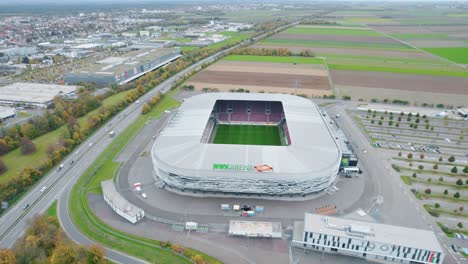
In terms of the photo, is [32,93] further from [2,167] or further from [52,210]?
[52,210]

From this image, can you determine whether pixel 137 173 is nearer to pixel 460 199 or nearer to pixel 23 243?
pixel 23 243

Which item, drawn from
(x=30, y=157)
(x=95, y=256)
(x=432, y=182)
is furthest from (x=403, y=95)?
(x=30, y=157)

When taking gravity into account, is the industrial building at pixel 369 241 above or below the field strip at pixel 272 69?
below

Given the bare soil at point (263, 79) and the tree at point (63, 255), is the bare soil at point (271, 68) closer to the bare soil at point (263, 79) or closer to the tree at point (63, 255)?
the bare soil at point (263, 79)

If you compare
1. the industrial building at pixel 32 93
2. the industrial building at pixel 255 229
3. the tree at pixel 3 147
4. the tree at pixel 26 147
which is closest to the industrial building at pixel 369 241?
the industrial building at pixel 255 229

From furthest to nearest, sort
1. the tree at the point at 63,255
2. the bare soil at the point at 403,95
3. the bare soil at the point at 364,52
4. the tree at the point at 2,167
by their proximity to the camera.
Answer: the bare soil at the point at 364,52, the bare soil at the point at 403,95, the tree at the point at 2,167, the tree at the point at 63,255

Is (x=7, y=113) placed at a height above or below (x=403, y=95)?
below
